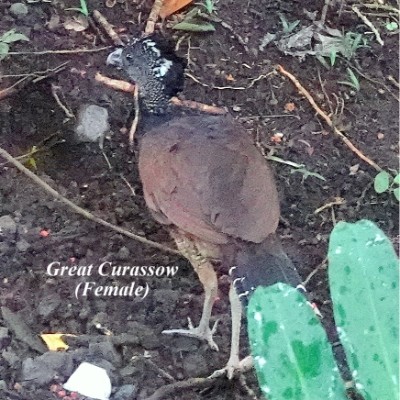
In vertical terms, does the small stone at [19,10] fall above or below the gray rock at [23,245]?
above

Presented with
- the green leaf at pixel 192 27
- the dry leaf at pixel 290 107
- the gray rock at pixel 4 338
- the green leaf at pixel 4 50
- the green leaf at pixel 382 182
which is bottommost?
the gray rock at pixel 4 338

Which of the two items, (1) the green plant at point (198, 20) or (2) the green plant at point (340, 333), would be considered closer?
(2) the green plant at point (340, 333)

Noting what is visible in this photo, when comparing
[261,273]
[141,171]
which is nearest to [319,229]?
[261,273]

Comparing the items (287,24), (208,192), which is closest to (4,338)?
(208,192)

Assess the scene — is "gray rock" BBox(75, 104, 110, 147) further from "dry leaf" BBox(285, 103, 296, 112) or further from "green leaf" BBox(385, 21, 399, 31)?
"green leaf" BBox(385, 21, 399, 31)

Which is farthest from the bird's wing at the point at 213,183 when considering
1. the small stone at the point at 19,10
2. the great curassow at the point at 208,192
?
the small stone at the point at 19,10

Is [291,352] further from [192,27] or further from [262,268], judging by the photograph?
[192,27]

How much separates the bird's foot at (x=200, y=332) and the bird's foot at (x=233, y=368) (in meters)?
0.02

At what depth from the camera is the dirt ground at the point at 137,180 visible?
90 centimetres

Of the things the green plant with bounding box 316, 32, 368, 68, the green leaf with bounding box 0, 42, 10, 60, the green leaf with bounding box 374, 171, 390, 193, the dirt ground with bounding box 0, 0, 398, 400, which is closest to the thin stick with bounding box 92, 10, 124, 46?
the dirt ground with bounding box 0, 0, 398, 400

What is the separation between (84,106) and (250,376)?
362 mm

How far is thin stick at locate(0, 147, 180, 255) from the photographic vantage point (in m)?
0.91

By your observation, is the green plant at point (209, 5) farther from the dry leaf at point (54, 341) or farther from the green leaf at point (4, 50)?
the dry leaf at point (54, 341)

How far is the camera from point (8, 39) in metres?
0.93
